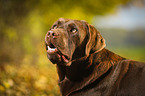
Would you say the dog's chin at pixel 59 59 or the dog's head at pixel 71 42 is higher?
the dog's head at pixel 71 42

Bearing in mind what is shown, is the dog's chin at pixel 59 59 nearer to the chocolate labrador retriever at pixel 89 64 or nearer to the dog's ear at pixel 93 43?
the chocolate labrador retriever at pixel 89 64

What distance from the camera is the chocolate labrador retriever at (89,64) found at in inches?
93.6

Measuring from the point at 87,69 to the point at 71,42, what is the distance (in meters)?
A: 0.42

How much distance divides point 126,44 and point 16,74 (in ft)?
31.7

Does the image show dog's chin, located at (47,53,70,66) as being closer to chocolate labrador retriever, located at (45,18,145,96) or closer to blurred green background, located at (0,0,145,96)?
chocolate labrador retriever, located at (45,18,145,96)

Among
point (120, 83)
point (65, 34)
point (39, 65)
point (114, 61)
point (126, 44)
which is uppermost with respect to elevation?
point (65, 34)

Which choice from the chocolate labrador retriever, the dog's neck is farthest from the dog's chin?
the dog's neck

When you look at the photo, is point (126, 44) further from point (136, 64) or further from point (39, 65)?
point (136, 64)

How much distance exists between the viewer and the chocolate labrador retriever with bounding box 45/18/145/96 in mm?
2377

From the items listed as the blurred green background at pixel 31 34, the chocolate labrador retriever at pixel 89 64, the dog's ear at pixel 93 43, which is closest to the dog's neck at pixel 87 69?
the chocolate labrador retriever at pixel 89 64

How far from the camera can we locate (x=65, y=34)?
243 cm

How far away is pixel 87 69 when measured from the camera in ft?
8.27

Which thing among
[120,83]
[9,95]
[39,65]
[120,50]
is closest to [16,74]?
[9,95]

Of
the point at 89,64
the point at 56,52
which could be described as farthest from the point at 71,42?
the point at 89,64
